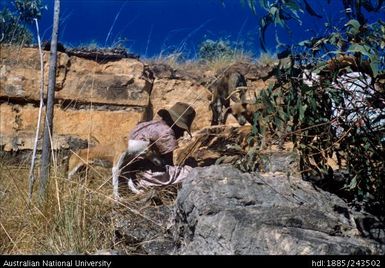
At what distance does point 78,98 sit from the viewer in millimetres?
7359

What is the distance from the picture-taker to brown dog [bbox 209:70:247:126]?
302 inches

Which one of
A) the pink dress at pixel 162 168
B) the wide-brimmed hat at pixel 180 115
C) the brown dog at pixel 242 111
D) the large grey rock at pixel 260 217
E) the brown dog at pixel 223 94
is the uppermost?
the brown dog at pixel 223 94

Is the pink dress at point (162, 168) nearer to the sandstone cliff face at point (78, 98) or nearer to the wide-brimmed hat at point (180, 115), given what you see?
the wide-brimmed hat at point (180, 115)

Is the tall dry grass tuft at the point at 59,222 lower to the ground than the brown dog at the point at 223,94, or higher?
lower

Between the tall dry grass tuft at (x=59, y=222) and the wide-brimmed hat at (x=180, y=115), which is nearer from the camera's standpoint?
the tall dry grass tuft at (x=59, y=222)

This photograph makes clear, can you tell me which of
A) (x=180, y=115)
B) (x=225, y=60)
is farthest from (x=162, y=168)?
(x=225, y=60)

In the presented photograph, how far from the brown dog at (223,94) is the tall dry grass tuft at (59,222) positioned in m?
4.24

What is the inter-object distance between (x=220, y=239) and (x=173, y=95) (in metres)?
5.63

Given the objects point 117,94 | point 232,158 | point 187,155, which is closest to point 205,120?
point 117,94

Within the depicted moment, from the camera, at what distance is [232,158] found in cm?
392

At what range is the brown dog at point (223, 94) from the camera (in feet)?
25.2

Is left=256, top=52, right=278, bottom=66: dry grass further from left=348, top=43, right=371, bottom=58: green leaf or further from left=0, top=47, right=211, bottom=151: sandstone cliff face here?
left=348, top=43, right=371, bottom=58: green leaf

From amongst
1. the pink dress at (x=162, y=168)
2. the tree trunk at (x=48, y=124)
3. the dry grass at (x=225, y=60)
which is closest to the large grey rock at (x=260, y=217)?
the tree trunk at (x=48, y=124)
